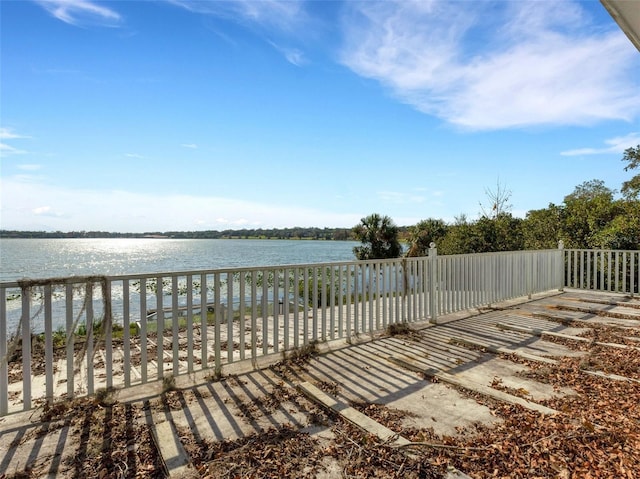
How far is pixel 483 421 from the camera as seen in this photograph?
2197 mm

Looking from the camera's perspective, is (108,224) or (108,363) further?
(108,224)

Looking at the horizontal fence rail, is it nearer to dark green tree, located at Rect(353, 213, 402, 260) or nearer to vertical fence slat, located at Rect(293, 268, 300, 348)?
vertical fence slat, located at Rect(293, 268, 300, 348)

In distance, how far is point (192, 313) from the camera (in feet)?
9.78

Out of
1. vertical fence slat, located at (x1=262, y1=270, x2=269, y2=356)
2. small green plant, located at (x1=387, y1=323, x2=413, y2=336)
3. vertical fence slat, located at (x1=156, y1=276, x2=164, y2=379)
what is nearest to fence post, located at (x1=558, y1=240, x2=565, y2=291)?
small green plant, located at (x1=387, y1=323, x2=413, y2=336)

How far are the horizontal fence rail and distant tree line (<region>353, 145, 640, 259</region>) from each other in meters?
4.86

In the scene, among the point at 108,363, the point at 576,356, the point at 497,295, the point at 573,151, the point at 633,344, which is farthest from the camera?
the point at 573,151

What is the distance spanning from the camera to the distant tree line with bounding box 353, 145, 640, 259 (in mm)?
8705

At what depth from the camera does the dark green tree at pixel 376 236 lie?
16.6 meters

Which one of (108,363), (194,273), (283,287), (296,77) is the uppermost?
(296,77)

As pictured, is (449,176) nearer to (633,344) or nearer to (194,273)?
(633,344)

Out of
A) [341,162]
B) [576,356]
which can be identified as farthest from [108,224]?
[576,356]

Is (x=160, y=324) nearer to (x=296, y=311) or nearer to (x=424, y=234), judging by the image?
(x=296, y=311)

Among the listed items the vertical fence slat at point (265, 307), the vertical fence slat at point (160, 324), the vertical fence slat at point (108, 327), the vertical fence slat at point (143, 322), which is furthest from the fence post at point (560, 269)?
the vertical fence slat at point (108, 327)

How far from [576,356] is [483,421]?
210 centimetres
